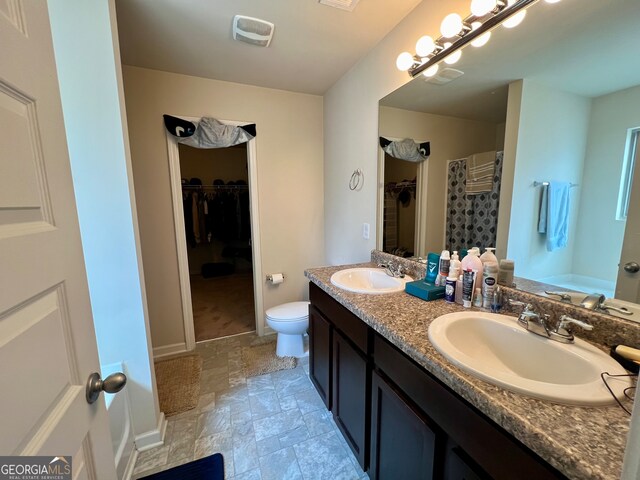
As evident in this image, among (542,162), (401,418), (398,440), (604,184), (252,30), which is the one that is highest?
(252,30)

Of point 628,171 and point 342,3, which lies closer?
point 628,171

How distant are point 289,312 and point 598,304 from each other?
74.7 inches

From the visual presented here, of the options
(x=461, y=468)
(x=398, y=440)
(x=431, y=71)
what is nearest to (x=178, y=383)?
(x=398, y=440)

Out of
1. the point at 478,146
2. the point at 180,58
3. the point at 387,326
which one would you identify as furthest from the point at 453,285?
the point at 180,58

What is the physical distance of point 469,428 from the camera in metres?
0.69

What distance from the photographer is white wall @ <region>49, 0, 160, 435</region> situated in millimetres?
1152

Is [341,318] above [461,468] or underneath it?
above

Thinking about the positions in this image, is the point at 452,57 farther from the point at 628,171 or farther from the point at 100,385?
the point at 100,385

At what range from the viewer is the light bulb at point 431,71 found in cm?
142

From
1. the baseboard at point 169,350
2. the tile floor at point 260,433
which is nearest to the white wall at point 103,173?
the tile floor at point 260,433

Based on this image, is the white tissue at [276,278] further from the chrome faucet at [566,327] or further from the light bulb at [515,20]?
the light bulb at [515,20]

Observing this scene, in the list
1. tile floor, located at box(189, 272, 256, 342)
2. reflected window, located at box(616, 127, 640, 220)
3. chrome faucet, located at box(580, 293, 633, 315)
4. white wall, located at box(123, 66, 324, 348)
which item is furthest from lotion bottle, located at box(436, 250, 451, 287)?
tile floor, located at box(189, 272, 256, 342)

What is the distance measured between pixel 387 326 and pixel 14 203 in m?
1.02

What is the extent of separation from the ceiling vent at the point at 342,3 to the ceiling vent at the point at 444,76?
1.89 ft
